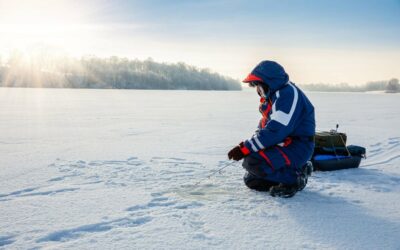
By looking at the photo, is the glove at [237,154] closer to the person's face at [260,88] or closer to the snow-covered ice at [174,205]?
the snow-covered ice at [174,205]

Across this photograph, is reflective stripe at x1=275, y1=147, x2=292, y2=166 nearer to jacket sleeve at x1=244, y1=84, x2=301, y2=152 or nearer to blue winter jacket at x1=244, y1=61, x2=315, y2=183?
blue winter jacket at x1=244, y1=61, x2=315, y2=183

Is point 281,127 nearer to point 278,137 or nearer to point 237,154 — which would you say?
point 278,137

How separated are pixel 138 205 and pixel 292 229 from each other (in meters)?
1.18

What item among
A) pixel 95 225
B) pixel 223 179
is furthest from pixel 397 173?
pixel 95 225

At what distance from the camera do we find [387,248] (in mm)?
2010

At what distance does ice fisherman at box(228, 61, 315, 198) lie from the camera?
9.09 ft

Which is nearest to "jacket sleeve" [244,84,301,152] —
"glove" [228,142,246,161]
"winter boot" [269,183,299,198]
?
"glove" [228,142,246,161]

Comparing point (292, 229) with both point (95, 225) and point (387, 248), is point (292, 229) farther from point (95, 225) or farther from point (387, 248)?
point (95, 225)

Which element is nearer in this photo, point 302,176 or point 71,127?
point 302,176

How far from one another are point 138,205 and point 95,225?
472mm

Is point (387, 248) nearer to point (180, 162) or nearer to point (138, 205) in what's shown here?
point (138, 205)

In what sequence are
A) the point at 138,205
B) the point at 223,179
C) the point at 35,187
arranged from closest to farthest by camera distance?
the point at 138,205, the point at 35,187, the point at 223,179

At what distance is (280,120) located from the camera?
2740 mm

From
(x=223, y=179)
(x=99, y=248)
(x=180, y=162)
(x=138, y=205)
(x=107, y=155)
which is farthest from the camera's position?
(x=107, y=155)
